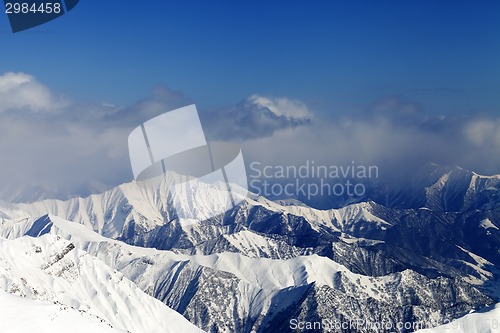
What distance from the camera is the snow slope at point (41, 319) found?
245 ft

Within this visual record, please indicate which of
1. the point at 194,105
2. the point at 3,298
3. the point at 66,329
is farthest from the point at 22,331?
the point at 194,105

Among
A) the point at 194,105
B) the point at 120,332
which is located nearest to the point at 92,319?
the point at 120,332

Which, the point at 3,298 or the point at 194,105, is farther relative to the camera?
the point at 194,105

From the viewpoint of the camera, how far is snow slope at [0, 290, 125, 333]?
245ft

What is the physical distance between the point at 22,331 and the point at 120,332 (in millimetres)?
13765

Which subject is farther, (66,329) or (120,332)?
(120,332)

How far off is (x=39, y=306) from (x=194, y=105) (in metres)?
59.5

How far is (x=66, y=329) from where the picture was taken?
7712cm

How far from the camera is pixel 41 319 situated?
77875 mm

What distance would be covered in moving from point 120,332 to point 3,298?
54.6ft

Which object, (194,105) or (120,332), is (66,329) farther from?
(194,105)

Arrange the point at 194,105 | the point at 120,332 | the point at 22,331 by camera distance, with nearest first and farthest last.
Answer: the point at 22,331
the point at 120,332
the point at 194,105

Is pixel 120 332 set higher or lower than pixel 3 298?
lower

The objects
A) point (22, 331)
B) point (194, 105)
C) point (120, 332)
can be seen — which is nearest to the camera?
point (22, 331)
